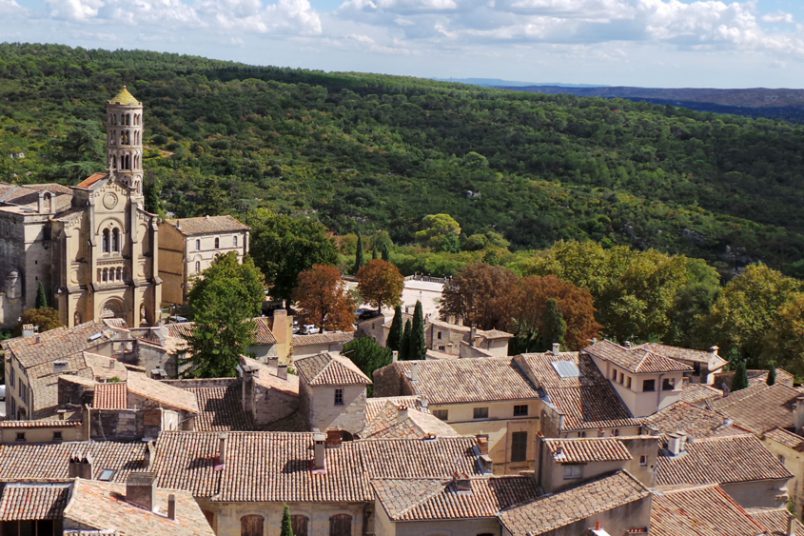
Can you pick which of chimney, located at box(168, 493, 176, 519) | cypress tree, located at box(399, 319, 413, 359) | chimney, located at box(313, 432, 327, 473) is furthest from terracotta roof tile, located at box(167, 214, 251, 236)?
chimney, located at box(168, 493, 176, 519)

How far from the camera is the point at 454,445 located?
1227 inches

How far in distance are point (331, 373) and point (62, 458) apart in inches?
383

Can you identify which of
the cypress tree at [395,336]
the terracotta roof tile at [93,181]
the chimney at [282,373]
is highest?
the terracotta roof tile at [93,181]

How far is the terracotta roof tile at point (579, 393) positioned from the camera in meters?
41.0

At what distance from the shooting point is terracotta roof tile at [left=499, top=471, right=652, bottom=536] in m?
25.3

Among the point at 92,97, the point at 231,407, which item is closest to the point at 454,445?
the point at 231,407

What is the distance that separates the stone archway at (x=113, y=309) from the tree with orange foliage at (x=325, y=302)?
12.6 metres

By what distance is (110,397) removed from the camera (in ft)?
104

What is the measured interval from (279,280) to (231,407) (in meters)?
35.7

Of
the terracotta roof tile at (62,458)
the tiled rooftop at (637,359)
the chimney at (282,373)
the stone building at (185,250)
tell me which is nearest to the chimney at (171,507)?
the terracotta roof tile at (62,458)

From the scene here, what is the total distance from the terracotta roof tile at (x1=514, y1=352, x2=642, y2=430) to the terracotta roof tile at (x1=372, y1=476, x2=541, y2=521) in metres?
12.4

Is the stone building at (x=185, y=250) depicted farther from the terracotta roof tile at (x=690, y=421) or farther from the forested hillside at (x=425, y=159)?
the terracotta roof tile at (x=690, y=421)

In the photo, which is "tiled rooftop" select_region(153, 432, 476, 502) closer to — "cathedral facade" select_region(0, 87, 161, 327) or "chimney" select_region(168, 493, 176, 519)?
"chimney" select_region(168, 493, 176, 519)

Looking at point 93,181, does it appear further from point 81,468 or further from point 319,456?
point 81,468
